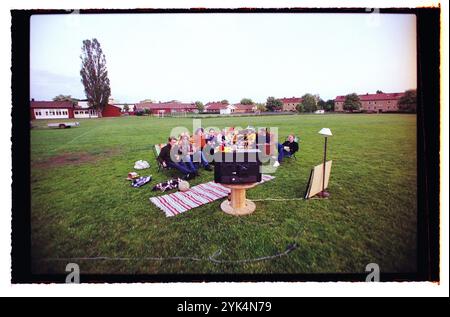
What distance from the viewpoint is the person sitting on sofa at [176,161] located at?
5.90 meters

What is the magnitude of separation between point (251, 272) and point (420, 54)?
338cm

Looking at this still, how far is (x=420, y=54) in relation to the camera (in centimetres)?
256

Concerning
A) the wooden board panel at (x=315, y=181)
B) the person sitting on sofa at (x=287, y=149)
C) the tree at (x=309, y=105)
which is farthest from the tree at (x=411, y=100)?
the tree at (x=309, y=105)

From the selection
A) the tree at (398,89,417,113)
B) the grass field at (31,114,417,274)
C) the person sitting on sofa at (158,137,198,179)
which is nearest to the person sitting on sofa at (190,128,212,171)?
the person sitting on sofa at (158,137,198,179)

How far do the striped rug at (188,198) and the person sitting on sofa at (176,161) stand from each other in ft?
2.43

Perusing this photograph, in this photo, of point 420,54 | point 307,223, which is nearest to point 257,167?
point 307,223

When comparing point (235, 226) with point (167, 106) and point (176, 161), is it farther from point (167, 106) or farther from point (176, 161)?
point (167, 106)

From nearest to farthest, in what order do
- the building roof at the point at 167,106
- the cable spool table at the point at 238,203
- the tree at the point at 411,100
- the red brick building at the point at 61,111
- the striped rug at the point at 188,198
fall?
the tree at the point at 411,100, the red brick building at the point at 61,111, the cable spool table at the point at 238,203, the striped rug at the point at 188,198, the building roof at the point at 167,106

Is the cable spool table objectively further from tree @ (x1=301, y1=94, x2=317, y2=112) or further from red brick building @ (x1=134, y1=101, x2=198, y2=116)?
red brick building @ (x1=134, y1=101, x2=198, y2=116)

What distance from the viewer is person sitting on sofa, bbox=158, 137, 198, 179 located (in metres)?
5.90

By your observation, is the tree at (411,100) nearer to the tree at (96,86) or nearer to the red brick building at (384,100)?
the red brick building at (384,100)

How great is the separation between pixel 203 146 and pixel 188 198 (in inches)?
109

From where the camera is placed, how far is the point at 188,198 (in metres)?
4.63
